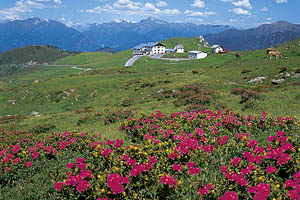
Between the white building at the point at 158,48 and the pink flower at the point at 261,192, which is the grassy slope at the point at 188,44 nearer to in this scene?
the white building at the point at 158,48

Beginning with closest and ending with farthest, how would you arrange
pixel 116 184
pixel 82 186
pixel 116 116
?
pixel 116 184
pixel 82 186
pixel 116 116

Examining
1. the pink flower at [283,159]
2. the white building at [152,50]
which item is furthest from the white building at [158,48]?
the pink flower at [283,159]

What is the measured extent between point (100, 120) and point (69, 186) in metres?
14.4

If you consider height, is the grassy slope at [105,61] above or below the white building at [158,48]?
below

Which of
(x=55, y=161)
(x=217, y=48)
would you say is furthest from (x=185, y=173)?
(x=217, y=48)

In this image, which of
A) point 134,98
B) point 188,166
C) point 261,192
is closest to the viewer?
point 261,192

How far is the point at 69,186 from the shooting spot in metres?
5.28

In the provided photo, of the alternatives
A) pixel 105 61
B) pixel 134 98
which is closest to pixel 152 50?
pixel 105 61

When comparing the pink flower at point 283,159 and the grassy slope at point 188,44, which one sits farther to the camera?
the grassy slope at point 188,44

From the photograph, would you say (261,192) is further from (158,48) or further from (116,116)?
(158,48)

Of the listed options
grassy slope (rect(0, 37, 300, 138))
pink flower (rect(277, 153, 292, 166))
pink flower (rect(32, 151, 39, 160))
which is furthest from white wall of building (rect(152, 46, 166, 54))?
pink flower (rect(277, 153, 292, 166))

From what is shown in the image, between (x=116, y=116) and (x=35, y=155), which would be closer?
(x=35, y=155)

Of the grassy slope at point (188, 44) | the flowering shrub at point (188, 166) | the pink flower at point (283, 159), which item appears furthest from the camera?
the grassy slope at point (188, 44)

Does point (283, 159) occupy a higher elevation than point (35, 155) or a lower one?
higher
